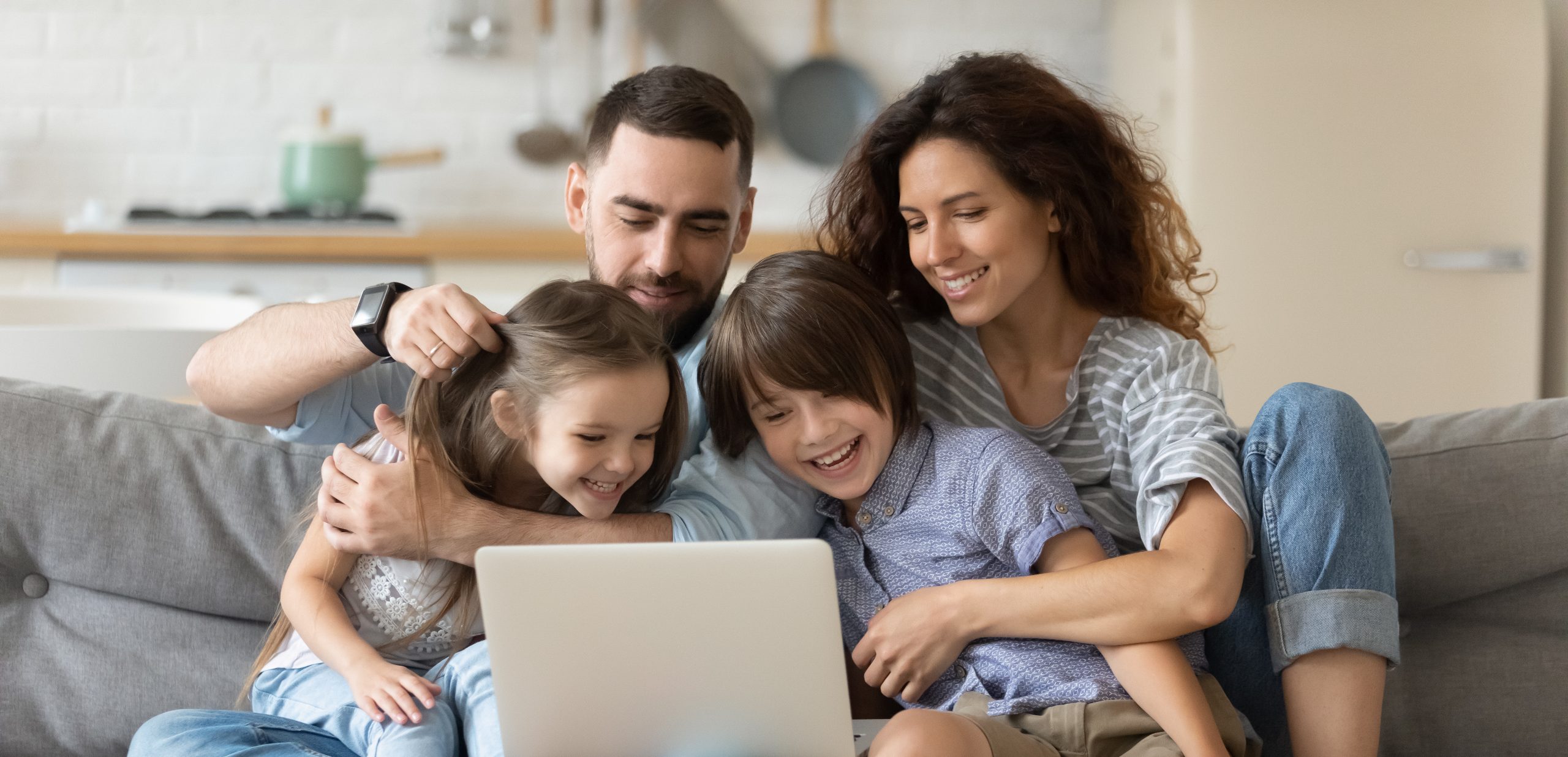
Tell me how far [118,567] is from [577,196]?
744 mm

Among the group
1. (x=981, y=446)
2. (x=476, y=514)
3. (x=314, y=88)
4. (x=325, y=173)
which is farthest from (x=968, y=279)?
(x=314, y=88)

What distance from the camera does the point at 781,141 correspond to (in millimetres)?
3711

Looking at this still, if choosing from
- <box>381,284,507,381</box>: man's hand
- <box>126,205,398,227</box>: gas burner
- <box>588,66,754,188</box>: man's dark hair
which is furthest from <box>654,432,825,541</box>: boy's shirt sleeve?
<box>126,205,398,227</box>: gas burner

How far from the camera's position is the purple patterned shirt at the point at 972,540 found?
4.10ft

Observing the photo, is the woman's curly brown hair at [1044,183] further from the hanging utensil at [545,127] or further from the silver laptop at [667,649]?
the hanging utensil at [545,127]

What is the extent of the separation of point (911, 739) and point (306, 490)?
80 centimetres

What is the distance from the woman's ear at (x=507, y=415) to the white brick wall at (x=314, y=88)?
2.40m

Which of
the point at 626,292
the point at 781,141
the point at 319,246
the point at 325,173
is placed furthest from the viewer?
the point at 781,141

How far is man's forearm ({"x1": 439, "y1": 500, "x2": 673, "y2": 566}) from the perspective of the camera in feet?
4.22

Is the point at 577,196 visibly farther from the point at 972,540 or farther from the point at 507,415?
the point at 972,540

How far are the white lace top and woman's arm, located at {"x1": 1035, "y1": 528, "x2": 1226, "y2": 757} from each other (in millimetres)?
601

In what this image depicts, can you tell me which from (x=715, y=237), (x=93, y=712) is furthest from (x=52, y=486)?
(x=715, y=237)

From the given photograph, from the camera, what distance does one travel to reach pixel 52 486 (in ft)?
4.69

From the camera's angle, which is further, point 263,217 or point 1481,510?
point 263,217
